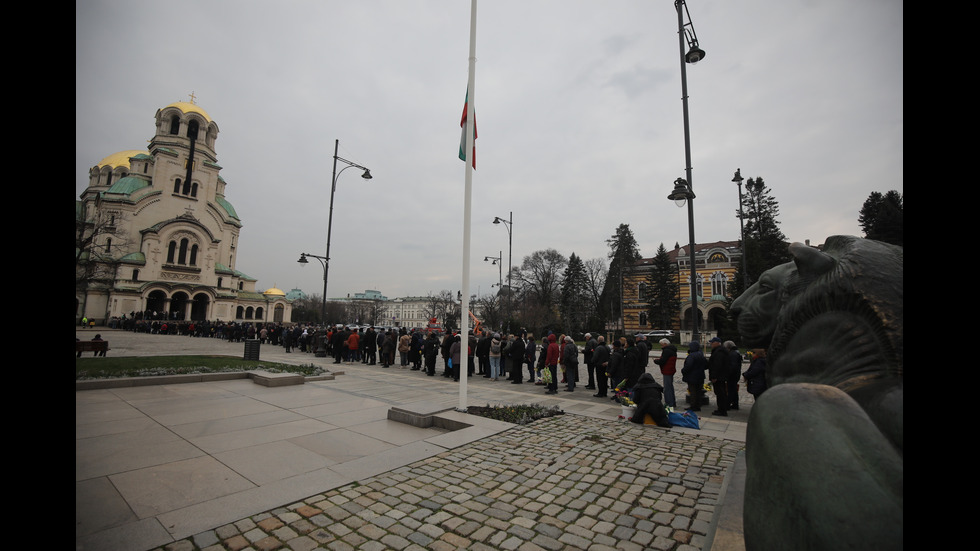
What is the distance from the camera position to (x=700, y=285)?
64.2m

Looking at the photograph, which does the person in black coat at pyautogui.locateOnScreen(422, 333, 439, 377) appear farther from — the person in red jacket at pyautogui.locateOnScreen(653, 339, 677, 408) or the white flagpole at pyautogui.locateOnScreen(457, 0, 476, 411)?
the person in red jacket at pyautogui.locateOnScreen(653, 339, 677, 408)

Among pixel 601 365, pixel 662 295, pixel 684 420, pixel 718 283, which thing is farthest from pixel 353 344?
pixel 718 283

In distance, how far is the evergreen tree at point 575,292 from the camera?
5697cm

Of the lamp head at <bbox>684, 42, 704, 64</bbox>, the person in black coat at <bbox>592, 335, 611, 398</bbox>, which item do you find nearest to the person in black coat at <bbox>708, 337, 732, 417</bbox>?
the person in black coat at <bbox>592, 335, 611, 398</bbox>

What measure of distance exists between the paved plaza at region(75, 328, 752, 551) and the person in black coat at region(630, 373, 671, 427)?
0.80ft

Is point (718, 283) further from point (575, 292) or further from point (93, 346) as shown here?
point (93, 346)

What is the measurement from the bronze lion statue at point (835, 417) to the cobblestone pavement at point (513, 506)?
2.63 meters

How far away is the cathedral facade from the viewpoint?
50406 mm
